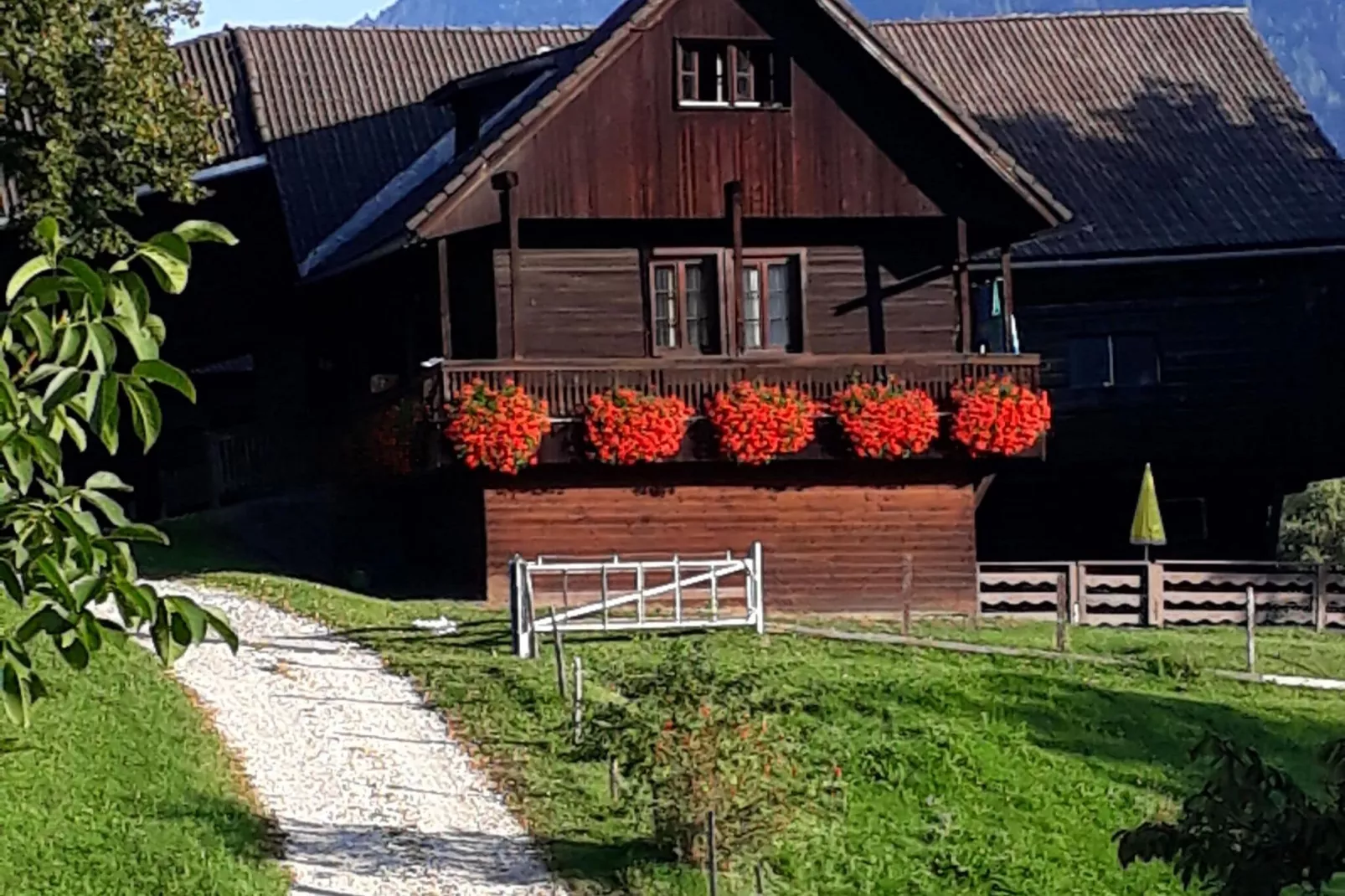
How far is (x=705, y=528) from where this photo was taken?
85.9 ft

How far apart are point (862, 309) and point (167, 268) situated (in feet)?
76.5

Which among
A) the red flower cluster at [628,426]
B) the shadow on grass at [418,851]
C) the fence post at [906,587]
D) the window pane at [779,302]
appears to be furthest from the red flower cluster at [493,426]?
the shadow on grass at [418,851]

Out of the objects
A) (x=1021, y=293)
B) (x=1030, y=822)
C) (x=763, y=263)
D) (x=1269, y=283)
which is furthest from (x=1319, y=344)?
(x=1030, y=822)

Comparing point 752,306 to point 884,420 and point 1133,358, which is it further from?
point 1133,358

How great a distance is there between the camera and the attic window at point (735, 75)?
26531 millimetres

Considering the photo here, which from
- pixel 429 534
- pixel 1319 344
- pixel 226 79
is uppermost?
pixel 226 79

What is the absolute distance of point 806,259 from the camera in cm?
2766

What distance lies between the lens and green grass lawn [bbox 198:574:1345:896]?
15.8 metres

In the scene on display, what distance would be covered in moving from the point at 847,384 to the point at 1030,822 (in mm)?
9366

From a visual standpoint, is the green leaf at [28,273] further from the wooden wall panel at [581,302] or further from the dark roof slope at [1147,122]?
the dark roof slope at [1147,122]

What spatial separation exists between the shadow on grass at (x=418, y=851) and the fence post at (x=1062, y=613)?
9804 mm

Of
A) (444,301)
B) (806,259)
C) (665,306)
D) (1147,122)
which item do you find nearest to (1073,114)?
(1147,122)

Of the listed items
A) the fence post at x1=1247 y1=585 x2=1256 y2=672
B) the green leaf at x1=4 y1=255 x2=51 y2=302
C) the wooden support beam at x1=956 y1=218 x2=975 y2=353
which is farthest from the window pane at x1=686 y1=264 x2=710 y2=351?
the green leaf at x1=4 y1=255 x2=51 y2=302

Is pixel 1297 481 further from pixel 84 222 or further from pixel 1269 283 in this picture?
pixel 84 222
